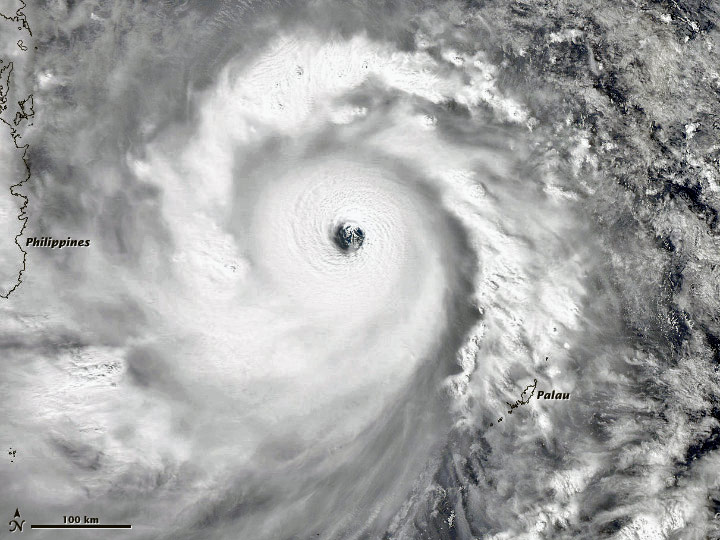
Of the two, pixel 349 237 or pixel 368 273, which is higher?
pixel 349 237

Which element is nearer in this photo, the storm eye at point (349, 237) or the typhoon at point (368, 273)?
the typhoon at point (368, 273)

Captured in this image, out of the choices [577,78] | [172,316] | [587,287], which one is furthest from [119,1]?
[587,287]

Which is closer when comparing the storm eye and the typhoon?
the typhoon
